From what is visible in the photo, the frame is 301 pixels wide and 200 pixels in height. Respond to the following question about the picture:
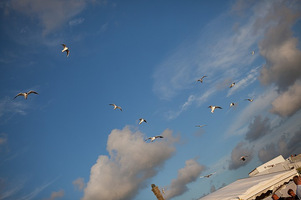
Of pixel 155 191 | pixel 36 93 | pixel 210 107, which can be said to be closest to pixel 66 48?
pixel 36 93

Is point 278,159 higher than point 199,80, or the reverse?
point 199,80

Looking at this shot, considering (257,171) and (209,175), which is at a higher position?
(209,175)

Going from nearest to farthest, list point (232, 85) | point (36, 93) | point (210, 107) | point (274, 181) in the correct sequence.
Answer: point (274, 181)
point (36, 93)
point (210, 107)
point (232, 85)

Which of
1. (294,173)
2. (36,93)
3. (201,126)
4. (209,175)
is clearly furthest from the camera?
(201,126)

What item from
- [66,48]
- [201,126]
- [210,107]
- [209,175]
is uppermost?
[66,48]

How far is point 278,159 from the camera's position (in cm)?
3356

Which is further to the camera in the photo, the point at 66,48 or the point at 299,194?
the point at 66,48

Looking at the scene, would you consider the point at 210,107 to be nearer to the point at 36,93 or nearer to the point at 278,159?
the point at 36,93

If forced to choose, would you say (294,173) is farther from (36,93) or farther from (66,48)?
(66,48)

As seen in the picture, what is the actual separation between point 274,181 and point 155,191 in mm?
6473

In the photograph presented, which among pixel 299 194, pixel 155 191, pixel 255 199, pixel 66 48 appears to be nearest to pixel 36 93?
pixel 66 48

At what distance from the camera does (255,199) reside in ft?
26.1

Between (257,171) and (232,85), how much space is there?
1908 cm

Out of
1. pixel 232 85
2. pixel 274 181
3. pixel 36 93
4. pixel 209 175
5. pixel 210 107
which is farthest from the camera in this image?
pixel 232 85
